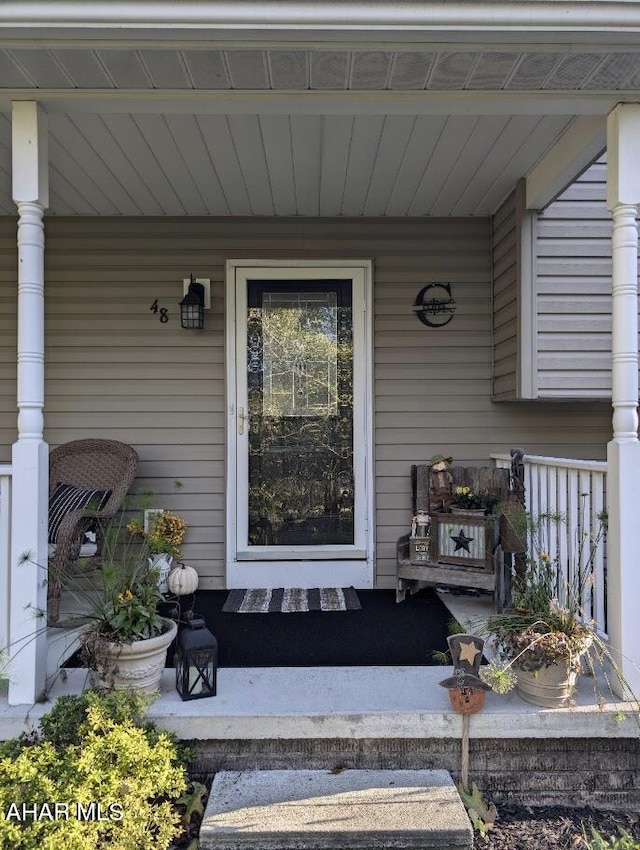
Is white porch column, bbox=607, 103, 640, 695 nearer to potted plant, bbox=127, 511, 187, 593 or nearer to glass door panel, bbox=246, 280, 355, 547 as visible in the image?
glass door panel, bbox=246, 280, 355, 547

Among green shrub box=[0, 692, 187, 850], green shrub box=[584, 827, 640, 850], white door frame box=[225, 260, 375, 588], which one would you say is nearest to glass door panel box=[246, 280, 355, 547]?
white door frame box=[225, 260, 375, 588]

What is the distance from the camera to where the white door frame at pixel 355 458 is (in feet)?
11.1

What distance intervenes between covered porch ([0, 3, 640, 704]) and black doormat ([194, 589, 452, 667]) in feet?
1.48

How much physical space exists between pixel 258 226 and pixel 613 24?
2138 millimetres

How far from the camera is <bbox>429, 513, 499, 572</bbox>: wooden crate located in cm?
288

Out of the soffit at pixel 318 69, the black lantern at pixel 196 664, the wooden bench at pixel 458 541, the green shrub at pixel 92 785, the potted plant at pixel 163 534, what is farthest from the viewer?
the potted plant at pixel 163 534

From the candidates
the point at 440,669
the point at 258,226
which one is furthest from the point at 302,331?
the point at 440,669

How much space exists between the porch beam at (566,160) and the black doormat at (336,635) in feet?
7.33

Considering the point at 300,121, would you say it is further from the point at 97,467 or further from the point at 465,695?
the point at 465,695

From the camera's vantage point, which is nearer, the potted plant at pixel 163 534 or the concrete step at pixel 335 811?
the concrete step at pixel 335 811

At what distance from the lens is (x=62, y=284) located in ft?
11.3

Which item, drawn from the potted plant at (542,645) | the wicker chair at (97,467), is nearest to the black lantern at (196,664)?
the potted plant at (542,645)

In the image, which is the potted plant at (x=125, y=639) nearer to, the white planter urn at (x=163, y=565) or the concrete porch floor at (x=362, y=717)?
→ the concrete porch floor at (x=362, y=717)

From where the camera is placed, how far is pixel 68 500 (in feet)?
10.1
